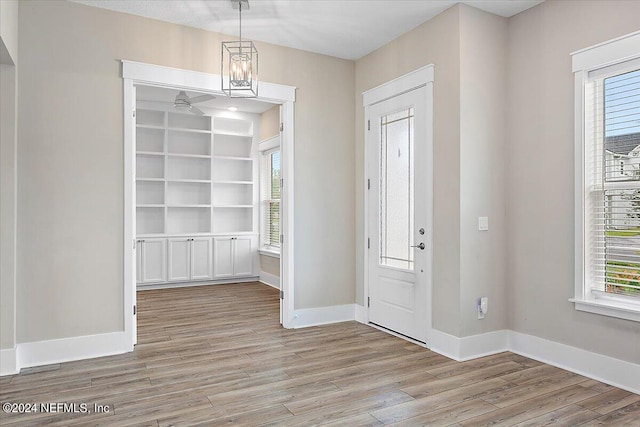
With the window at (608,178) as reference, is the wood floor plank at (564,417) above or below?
below

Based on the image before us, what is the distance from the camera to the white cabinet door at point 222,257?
7227 millimetres

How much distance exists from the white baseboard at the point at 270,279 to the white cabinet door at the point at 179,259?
1.24m

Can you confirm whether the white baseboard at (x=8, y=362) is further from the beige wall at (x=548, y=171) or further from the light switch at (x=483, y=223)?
the beige wall at (x=548, y=171)

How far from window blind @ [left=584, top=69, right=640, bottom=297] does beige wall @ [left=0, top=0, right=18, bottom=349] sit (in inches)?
171

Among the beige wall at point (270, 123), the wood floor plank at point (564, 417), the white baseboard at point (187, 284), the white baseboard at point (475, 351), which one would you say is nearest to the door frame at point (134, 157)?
the white baseboard at point (475, 351)

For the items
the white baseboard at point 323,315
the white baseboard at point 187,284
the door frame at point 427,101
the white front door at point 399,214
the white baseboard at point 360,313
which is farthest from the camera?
the white baseboard at point 187,284

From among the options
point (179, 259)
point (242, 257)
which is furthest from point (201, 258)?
point (242, 257)

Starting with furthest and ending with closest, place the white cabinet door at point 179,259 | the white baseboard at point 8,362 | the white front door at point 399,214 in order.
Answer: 1. the white cabinet door at point 179,259
2. the white front door at point 399,214
3. the white baseboard at point 8,362

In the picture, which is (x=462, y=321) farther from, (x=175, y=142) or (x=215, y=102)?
(x=175, y=142)

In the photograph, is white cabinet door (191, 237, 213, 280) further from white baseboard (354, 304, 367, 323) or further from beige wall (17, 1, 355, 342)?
beige wall (17, 1, 355, 342)

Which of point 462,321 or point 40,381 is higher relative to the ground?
point 462,321

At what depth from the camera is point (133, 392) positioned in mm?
2910

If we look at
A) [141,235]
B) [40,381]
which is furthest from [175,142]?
[40,381]

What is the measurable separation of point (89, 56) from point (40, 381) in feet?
8.53
